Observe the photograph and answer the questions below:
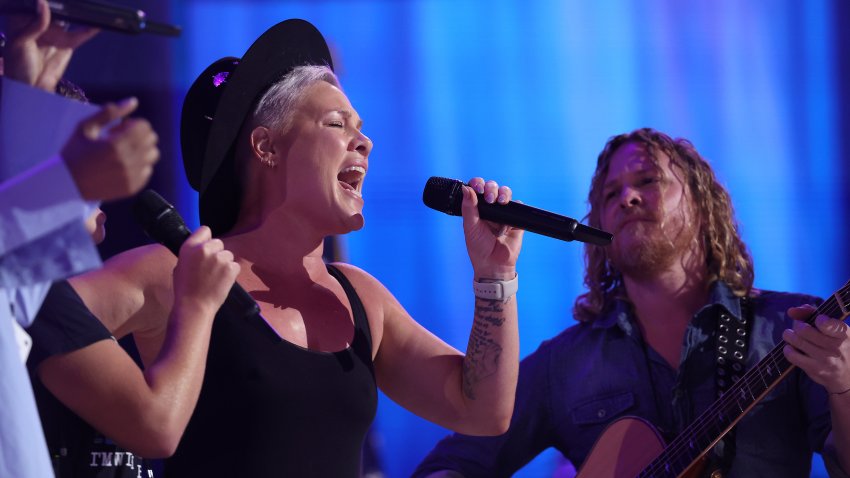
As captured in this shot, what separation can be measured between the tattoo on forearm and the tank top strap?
0.19m

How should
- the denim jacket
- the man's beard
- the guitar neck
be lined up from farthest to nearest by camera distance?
the man's beard < the denim jacket < the guitar neck

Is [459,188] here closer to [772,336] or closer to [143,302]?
[143,302]

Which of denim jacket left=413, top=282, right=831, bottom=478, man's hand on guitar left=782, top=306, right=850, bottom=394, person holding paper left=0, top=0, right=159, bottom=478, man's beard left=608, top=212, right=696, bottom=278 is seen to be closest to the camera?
person holding paper left=0, top=0, right=159, bottom=478

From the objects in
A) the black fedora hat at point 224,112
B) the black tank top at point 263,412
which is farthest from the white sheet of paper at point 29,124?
the black fedora hat at point 224,112

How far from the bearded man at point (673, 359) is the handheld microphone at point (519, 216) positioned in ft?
2.40

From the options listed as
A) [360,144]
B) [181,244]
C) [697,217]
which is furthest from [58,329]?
[697,217]

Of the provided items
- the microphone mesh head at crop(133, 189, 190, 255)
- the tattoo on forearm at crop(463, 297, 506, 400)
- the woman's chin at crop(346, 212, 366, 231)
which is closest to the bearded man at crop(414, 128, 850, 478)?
the tattoo on forearm at crop(463, 297, 506, 400)

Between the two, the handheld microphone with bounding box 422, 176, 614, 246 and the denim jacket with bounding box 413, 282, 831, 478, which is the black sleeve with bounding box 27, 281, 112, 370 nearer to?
the handheld microphone with bounding box 422, 176, 614, 246

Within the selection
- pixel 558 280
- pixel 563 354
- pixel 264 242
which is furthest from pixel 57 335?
pixel 558 280

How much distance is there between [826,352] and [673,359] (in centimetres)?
50

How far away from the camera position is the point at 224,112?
170 centimetres

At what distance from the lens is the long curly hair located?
2.63 meters

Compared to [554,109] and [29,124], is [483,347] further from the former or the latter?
[554,109]

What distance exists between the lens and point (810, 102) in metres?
3.03
